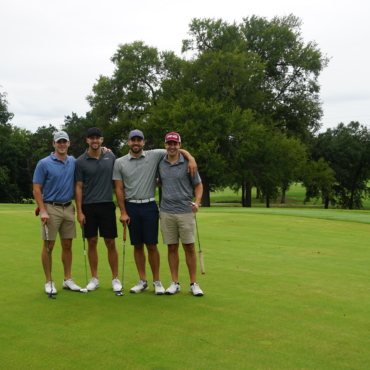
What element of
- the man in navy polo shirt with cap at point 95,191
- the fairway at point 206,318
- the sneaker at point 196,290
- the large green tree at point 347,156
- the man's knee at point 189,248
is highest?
the large green tree at point 347,156

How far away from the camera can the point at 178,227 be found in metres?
6.31

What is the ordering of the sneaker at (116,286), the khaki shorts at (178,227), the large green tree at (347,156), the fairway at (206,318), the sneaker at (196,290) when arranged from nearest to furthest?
the fairway at (206,318), the sneaker at (196,290), the sneaker at (116,286), the khaki shorts at (178,227), the large green tree at (347,156)

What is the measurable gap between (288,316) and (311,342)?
82 centimetres

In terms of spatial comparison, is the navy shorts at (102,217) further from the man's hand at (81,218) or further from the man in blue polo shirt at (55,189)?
the man in blue polo shirt at (55,189)

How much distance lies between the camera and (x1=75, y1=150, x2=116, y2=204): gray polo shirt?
6383 mm

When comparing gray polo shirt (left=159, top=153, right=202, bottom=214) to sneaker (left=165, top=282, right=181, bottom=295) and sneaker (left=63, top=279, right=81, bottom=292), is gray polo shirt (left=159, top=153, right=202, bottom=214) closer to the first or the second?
sneaker (left=165, top=282, right=181, bottom=295)

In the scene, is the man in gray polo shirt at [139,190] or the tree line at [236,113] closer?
the man in gray polo shirt at [139,190]

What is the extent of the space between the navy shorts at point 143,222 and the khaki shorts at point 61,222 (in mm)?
783

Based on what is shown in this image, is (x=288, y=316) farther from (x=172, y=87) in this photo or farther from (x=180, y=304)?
(x=172, y=87)

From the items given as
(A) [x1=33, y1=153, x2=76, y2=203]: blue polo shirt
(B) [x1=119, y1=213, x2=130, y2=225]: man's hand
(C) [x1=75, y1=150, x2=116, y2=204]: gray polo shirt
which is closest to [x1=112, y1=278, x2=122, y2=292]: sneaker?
(B) [x1=119, y1=213, x2=130, y2=225]: man's hand

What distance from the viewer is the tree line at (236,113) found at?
3712cm

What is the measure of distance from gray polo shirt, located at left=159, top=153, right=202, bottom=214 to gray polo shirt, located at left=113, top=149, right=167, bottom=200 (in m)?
0.14

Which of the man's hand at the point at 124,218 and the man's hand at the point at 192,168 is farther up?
the man's hand at the point at 192,168

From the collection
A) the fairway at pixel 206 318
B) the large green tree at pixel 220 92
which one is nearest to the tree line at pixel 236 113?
the large green tree at pixel 220 92
